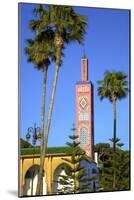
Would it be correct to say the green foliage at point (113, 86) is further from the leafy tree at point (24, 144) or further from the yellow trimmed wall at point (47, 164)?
the leafy tree at point (24, 144)

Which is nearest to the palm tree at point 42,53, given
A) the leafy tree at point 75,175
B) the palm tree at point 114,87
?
the leafy tree at point 75,175

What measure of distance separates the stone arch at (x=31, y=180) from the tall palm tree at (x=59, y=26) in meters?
0.05

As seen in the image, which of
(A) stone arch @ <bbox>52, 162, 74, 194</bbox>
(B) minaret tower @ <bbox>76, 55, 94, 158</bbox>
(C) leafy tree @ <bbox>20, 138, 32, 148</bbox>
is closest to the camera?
(C) leafy tree @ <bbox>20, 138, 32, 148</bbox>

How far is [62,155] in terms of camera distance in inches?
240

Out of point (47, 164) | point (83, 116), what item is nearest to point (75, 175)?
point (47, 164)

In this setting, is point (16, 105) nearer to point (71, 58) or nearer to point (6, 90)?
point (6, 90)

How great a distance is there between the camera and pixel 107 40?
629cm

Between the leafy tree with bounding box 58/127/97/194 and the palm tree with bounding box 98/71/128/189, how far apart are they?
1.18 ft

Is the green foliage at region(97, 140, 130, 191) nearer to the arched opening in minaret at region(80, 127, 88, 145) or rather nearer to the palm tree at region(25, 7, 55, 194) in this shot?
the arched opening in minaret at region(80, 127, 88, 145)

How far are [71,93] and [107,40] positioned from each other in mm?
725

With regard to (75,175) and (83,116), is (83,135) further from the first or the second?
(75,175)

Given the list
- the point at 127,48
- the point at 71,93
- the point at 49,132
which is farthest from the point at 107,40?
the point at 49,132

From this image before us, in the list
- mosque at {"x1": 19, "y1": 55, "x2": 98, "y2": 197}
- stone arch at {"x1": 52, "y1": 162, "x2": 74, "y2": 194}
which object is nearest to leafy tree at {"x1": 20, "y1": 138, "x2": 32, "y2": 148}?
mosque at {"x1": 19, "y1": 55, "x2": 98, "y2": 197}

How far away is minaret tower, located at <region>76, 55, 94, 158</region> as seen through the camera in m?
6.16
